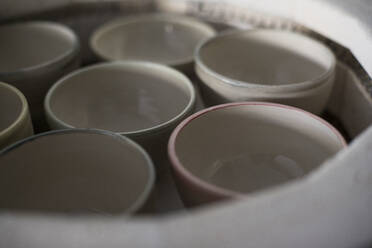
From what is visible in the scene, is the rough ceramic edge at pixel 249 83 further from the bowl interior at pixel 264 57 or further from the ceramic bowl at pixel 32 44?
the ceramic bowl at pixel 32 44

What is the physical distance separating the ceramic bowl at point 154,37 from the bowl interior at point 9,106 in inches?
10.3

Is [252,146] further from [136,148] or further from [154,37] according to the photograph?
[154,37]

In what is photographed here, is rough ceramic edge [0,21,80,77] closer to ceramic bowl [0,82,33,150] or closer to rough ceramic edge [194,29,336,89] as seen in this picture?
ceramic bowl [0,82,33,150]

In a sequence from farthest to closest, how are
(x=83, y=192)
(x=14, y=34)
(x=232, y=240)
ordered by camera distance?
(x=14, y=34)
(x=83, y=192)
(x=232, y=240)

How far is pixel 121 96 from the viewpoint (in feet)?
2.57

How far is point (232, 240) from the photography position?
399 mm

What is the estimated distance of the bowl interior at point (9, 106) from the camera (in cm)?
64

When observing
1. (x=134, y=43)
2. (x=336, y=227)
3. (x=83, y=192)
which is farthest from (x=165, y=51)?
(x=336, y=227)

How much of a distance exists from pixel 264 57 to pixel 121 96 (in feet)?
0.80

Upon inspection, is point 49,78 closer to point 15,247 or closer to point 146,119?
point 146,119

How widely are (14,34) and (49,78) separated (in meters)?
0.18

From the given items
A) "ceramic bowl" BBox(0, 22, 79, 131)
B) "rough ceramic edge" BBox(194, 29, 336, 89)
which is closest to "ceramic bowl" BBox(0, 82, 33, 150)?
"ceramic bowl" BBox(0, 22, 79, 131)

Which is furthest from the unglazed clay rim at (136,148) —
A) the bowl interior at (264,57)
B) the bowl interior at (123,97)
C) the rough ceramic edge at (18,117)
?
the bowl interior at (264,57)

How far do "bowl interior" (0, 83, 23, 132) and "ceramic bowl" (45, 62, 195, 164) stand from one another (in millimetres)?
45
